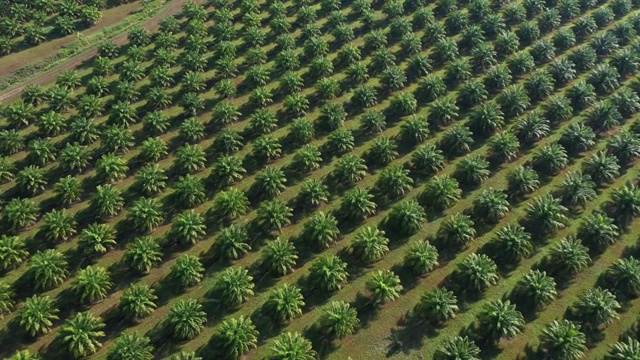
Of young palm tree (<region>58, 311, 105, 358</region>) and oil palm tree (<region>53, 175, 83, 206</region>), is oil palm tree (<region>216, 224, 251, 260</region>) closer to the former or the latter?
young palm tree (<region>58, 311, 105, 358</region>)

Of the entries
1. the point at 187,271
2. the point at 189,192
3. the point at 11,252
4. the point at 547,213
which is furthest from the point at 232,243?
the point at 547,213

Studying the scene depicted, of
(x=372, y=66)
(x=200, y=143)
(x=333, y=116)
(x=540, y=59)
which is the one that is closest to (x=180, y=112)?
(x=200, y=143)

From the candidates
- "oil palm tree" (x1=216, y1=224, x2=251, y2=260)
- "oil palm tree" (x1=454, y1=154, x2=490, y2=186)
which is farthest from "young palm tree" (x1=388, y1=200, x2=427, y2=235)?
"oil palm tree" (x1=216, y1=224, x2=251, y2=260)

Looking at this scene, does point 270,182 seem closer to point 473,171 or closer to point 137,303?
point 137,303

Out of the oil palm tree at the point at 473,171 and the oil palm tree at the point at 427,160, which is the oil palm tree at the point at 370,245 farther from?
the oil palm tree at the point at 473,171

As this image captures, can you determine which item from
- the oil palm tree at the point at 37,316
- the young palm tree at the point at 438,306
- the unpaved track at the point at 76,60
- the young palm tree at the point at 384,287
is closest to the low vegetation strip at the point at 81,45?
the unpaved track at the point at 76,60

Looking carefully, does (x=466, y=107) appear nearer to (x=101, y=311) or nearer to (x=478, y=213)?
(x=478, y=213)
